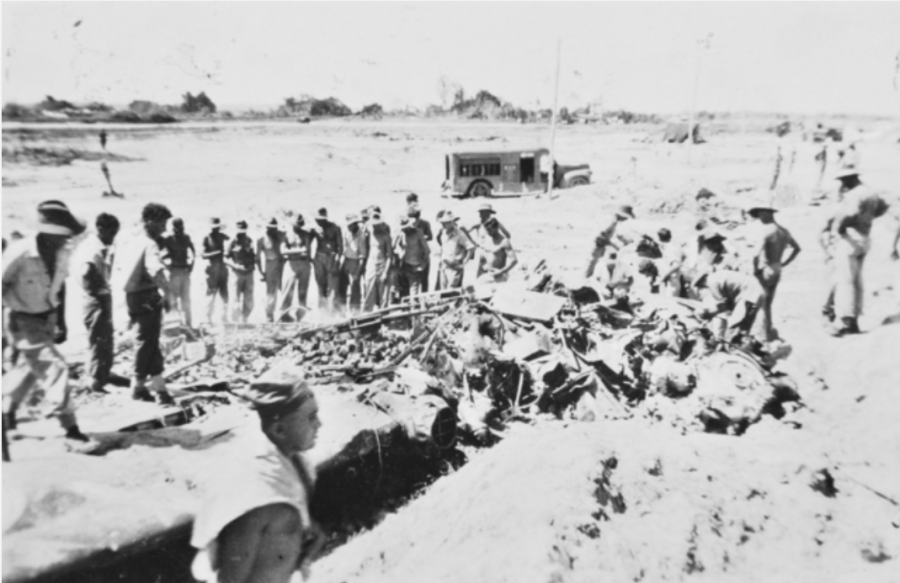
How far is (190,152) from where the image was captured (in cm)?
385

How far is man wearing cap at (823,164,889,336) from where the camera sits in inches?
177

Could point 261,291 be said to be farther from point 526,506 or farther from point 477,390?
point 526,506

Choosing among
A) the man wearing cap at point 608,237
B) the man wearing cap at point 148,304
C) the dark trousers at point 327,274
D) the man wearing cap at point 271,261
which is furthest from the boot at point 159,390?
the man wearing cap at point 608,237

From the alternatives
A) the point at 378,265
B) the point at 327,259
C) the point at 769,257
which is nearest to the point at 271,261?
the point at 327,259

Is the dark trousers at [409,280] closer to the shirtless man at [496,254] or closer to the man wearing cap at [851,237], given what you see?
the shirtless man at [496,254]

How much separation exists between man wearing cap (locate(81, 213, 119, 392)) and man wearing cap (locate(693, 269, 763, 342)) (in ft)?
13.2

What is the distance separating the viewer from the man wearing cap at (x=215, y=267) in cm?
404

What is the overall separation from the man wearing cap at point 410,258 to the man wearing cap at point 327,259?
1.51 feet

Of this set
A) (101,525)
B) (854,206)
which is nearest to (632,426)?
(854,206)

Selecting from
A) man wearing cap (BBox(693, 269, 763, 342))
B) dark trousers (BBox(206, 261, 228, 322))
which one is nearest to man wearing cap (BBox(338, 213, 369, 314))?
dark trousers (BBox(206, 261, 228, 322))

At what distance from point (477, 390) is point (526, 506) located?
881 mm

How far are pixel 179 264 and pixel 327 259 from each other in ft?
3.72

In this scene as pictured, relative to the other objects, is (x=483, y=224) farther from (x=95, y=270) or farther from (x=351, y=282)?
(x=95, y=270)

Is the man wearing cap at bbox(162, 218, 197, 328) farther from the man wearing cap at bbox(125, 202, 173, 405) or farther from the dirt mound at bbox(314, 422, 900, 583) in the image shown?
the dirt mound at bbox(314, 422, 900, 583)
